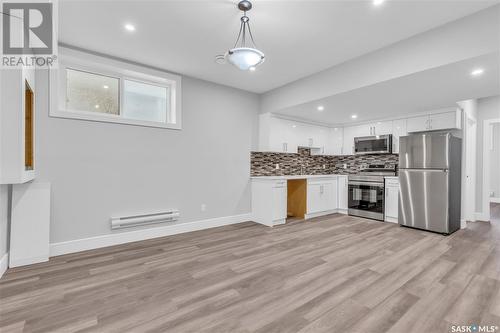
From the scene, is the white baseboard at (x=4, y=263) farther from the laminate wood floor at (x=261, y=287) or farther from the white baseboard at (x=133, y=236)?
the white baseboard at (x=133, y=236)

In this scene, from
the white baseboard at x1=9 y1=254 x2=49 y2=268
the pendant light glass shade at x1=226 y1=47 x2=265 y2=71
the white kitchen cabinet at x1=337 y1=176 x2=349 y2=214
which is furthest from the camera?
the white kitchen cabinet at x1=337 y1=176 x2=349 y2=214

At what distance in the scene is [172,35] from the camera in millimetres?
2857

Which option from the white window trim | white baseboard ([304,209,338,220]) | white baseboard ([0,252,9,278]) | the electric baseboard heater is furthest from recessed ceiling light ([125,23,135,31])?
white baseboard ([304,209,338,220])

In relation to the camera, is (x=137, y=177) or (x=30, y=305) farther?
(x=137, y=177)

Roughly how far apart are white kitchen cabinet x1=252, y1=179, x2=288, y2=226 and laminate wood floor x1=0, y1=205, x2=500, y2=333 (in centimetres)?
92

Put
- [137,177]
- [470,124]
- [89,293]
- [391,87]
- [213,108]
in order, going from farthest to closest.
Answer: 1. [470,124]
2. [213,108]
3. [137,177]
4. [391,87]
5. [89,293]

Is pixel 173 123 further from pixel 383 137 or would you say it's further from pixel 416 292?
pixel 383 137

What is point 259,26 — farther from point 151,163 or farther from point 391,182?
point 391,182

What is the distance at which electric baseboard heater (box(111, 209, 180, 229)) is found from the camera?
11.2ft

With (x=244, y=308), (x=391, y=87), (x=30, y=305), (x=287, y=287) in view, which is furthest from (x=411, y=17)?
(x=30, y=305)

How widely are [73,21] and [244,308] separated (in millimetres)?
3511

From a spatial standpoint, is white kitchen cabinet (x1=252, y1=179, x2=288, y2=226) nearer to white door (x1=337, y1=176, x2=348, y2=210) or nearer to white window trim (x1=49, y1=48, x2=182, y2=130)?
white door (x1=337, y1=176, x2=348, y2=210)

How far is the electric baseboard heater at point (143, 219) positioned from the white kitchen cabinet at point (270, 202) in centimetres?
167

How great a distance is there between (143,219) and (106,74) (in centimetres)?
231
